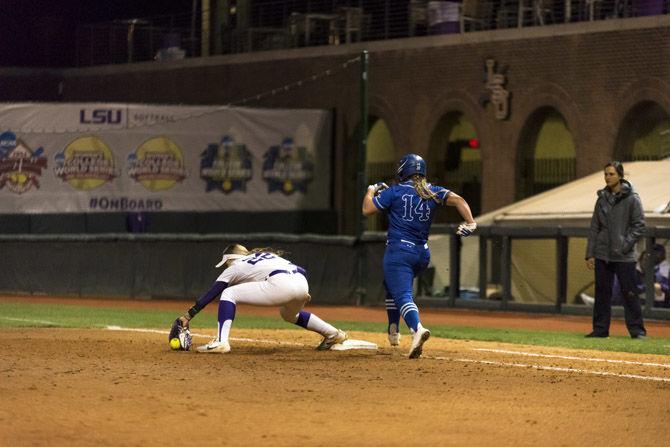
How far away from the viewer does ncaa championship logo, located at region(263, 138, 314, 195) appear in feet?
118

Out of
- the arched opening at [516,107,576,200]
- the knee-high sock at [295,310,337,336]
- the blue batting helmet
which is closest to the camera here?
the blue batting helmet

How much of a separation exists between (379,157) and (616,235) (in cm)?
2372

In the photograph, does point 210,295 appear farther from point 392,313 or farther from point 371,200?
point 392,313

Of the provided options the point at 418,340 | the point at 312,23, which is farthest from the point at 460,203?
the point at 312,23

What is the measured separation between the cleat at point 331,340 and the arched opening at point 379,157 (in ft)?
80.2

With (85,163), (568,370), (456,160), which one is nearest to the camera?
(568,370)

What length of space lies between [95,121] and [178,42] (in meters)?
8.84

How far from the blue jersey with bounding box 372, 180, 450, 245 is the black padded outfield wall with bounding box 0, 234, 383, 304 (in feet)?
41.7

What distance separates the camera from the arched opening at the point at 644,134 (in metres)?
30.6

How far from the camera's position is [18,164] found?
33.1m

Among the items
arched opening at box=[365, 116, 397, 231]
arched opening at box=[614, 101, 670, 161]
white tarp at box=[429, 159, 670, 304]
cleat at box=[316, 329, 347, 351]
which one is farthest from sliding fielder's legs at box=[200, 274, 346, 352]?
arched opening at box=[365, 116, 397, 231]

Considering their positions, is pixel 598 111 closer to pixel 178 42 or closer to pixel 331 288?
pixel 331 288

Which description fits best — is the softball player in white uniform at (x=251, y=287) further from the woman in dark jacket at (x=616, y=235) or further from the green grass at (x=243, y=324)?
the woman in dark jacket at (x=616, y=235)

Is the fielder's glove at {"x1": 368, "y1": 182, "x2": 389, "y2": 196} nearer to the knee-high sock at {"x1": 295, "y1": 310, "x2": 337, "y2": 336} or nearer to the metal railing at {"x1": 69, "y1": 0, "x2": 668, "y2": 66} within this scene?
the knee-high sock at {"x1": 295, "y1": 310, "x2": 337, "y2": 336}
